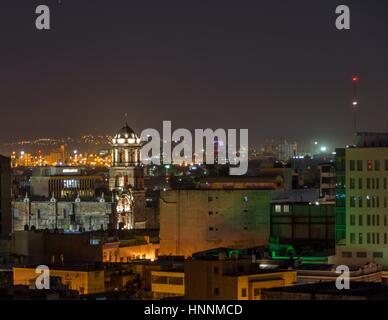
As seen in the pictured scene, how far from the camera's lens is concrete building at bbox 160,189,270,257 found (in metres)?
60.6

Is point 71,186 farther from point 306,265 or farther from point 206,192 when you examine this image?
point 306,265

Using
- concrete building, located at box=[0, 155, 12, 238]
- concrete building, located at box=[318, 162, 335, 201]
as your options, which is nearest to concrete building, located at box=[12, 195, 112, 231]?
concrete building, located at box=[0, 155, 12, 238]

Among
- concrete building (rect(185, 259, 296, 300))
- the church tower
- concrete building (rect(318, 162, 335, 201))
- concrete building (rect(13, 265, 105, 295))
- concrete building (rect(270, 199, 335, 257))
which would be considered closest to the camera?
concrete building (rect(185, 259, 296, 300))

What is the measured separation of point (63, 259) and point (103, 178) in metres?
66.6

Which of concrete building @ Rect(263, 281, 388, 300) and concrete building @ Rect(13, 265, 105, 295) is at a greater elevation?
concrete building @ Rect(263, 281, 388, 300)

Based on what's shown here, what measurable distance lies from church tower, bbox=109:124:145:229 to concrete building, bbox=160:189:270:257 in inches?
1348

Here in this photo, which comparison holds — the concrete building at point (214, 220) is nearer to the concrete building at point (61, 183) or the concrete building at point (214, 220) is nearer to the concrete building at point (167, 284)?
the concrete building at point (167, 284)

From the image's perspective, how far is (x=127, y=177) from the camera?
98875 millimetres

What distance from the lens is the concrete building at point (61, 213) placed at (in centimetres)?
9675

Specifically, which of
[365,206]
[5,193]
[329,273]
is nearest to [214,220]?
[365,206]

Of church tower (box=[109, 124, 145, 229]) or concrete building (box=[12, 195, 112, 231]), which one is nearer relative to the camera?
→ concrete building (box=[12, 195, 112, 231])

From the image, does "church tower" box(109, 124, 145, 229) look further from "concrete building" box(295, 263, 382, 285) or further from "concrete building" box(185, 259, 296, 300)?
"concrete building" box(185, 259, 296, 300)

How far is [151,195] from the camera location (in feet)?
370
